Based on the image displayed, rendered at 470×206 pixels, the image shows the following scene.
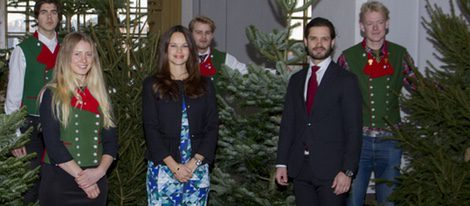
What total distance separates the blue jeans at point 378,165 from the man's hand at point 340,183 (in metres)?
0.68

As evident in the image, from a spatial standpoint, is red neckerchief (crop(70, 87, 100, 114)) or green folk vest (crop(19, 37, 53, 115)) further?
green folk vest (crop(19, 37, 53, 115))

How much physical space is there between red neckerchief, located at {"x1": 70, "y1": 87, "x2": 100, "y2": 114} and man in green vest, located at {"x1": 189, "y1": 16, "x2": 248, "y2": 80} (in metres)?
1.53

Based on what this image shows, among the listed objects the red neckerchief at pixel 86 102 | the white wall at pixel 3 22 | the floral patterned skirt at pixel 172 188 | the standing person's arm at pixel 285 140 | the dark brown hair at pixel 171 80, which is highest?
the white wall at pixel 3 22

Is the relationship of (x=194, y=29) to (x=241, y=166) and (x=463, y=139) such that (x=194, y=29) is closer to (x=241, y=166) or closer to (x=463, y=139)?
(x=241, y=166)

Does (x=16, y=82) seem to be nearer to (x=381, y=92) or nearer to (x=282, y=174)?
(x=282, y=174)

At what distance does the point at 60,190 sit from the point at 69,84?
2.00 feet

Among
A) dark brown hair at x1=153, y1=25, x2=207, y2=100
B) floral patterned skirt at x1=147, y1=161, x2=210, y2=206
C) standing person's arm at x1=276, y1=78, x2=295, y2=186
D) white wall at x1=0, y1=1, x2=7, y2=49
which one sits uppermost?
white wall at x1=0, y1=1, x2=7, y2=49

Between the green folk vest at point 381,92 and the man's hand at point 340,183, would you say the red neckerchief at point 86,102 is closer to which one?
the man's hand at point 340,183

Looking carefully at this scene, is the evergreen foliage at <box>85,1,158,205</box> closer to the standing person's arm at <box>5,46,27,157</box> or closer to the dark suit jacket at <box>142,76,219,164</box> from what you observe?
the standing person's arm at <box>5,46,27,157</box>

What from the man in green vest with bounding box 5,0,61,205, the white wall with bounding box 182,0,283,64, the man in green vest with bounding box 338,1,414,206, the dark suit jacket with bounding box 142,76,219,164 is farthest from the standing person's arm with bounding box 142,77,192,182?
the white wall with bounding box 182,0,283,64

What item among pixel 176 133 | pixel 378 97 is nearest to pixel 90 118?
pixel 176 133

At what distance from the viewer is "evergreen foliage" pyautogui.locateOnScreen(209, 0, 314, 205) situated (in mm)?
5184

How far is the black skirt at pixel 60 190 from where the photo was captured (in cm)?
431

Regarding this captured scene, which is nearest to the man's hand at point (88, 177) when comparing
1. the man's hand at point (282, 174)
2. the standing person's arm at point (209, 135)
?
the standing person's arm at point (209, 135)
